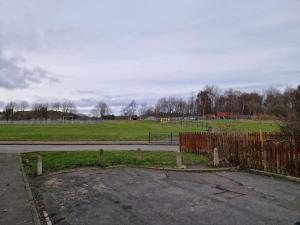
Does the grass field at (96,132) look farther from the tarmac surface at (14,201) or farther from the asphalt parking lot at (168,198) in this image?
the tarmac surface at (14,201)

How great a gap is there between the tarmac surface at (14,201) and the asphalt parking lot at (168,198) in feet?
1.74

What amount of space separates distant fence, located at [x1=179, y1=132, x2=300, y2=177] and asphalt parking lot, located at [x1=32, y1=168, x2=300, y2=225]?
894 millimetres

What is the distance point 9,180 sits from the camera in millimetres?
10742

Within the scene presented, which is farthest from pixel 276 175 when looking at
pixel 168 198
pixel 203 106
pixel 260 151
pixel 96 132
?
pixel 203 106

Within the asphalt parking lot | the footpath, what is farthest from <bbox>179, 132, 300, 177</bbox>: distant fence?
the footpath

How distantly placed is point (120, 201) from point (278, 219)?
154 inches

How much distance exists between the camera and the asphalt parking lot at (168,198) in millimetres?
6445

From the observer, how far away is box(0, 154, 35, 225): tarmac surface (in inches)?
253

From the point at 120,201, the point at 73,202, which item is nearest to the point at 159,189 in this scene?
the point at 120,201

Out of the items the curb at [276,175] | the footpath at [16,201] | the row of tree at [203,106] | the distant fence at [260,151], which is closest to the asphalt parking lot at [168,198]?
the curb at [276,175]

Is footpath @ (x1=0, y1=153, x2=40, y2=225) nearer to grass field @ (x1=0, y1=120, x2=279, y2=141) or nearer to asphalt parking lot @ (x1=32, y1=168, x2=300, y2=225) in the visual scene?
asphalt parking lot @ (x1=32, y1=168, x2=300, y2=225)

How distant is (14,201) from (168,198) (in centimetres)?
422

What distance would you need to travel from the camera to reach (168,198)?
8.04 meters

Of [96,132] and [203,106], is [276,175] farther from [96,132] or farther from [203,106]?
[203,106]
